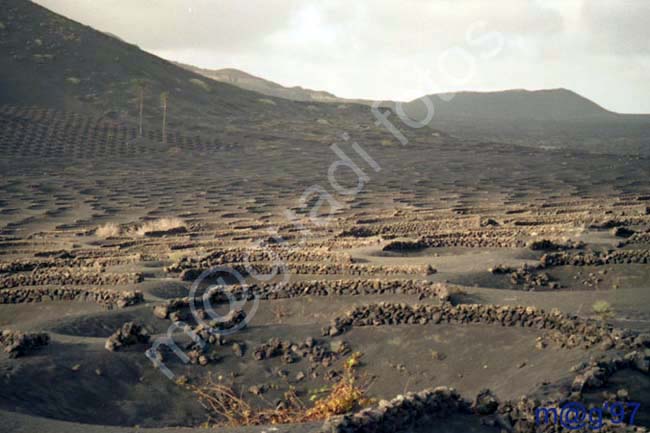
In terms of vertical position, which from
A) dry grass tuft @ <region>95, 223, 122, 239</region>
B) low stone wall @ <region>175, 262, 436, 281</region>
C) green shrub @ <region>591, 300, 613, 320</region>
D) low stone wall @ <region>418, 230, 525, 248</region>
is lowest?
dry grass tuft @ <region>95, 223, 122, 239</region>

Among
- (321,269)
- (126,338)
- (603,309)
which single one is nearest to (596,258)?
(603,309)

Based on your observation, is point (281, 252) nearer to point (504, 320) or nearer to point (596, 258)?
point (596, 258)

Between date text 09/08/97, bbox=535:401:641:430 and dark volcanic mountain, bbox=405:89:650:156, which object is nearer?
date text 09/08/97, bbox=535:401:641:430

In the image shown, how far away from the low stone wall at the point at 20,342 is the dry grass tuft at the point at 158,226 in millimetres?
14367

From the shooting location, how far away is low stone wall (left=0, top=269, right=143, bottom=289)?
14469 millimetres

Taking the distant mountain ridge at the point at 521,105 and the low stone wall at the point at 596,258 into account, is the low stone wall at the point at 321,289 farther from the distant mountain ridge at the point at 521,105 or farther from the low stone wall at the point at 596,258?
the distant mountain ridge at the point at 521,105

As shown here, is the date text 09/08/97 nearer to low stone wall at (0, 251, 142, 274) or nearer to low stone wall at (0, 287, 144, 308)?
low stone wall at (0, 287, 144, 308)

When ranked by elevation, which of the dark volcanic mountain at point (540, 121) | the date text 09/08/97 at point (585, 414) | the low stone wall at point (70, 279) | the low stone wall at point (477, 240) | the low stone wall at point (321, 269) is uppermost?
the dark volcanic mountain at point (540, 121)

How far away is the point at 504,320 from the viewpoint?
10016mm

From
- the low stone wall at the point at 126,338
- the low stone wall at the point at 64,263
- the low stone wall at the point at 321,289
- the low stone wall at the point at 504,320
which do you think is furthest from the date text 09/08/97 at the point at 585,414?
the low stone wall at the point at 64,263

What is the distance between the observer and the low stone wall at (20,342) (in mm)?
9453

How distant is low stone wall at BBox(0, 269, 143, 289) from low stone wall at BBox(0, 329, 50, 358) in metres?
4.32

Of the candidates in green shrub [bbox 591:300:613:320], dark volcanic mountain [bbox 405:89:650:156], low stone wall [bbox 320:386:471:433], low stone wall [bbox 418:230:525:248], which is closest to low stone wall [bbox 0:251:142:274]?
low stone wall [bbox 418:230:525:248]

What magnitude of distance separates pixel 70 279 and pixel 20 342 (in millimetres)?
5300
